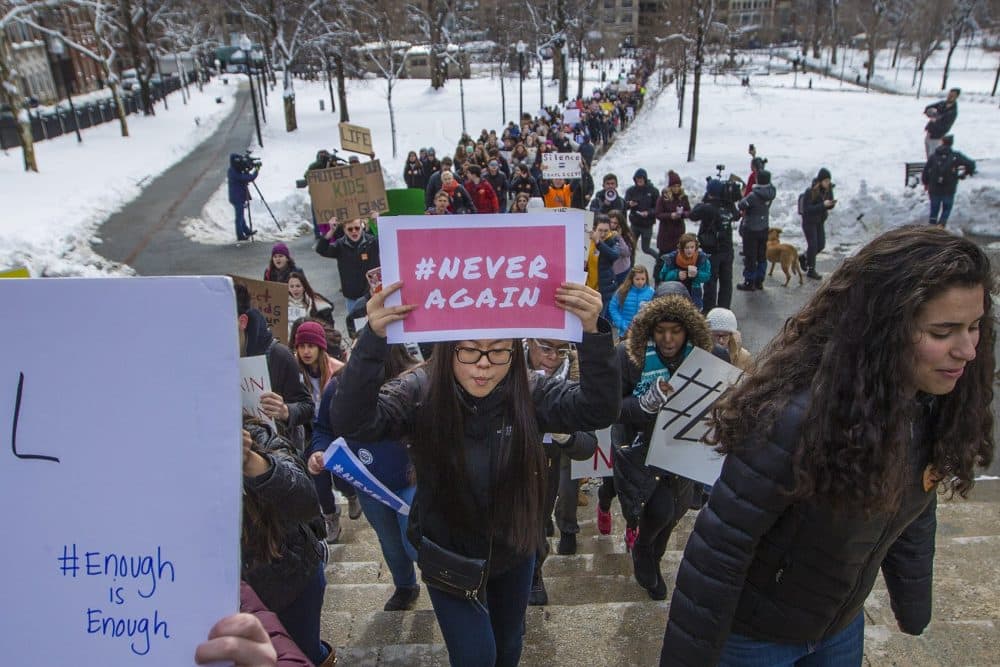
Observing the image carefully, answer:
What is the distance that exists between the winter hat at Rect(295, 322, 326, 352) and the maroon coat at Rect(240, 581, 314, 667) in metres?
2.54

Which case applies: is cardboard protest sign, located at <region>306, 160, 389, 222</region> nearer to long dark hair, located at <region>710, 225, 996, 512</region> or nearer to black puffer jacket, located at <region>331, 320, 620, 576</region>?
black puffer jacket, located at <region>331, 320, 620, 576</region>

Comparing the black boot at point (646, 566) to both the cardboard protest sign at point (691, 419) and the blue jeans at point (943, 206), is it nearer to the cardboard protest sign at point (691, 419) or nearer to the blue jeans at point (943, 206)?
the cardboard protest sign at point (691, 419)

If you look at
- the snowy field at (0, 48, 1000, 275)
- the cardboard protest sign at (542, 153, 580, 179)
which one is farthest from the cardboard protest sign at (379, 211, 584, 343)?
the snowy field at (0, 48, 1000, 275)

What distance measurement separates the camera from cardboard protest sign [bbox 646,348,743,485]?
3463mm

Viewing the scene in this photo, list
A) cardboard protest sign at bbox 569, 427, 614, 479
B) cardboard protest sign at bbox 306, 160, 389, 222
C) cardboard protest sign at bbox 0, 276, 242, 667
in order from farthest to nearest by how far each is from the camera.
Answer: cardboard protest sign at bbox 306, 160, 389, 222 → cardboard protest sign at bbox 569, 427, 614, 479 → cardboard protest sign at bbox 0, 276, 242, 667

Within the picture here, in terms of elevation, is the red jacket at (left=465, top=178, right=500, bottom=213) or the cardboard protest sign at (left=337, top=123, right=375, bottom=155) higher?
the cardboard protest sign at (left=337, top=123, right=375, bottom=155)

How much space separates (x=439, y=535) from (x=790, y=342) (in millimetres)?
1381

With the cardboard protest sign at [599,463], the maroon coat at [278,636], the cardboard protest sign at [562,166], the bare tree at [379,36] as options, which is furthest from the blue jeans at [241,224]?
the bare tree at [379,36]

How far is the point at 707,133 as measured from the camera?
27000 mm

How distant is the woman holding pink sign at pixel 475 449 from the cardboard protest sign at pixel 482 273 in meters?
0.23

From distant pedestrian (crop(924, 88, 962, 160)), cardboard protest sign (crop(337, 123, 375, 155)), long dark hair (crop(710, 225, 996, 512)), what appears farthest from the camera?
distant pedestrian (crop(924, 88, 962, 160))

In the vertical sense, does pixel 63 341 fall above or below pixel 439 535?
above

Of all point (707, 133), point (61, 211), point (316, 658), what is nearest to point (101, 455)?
point (316, 658)

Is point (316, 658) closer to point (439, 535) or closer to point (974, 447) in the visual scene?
point (439, 535)
